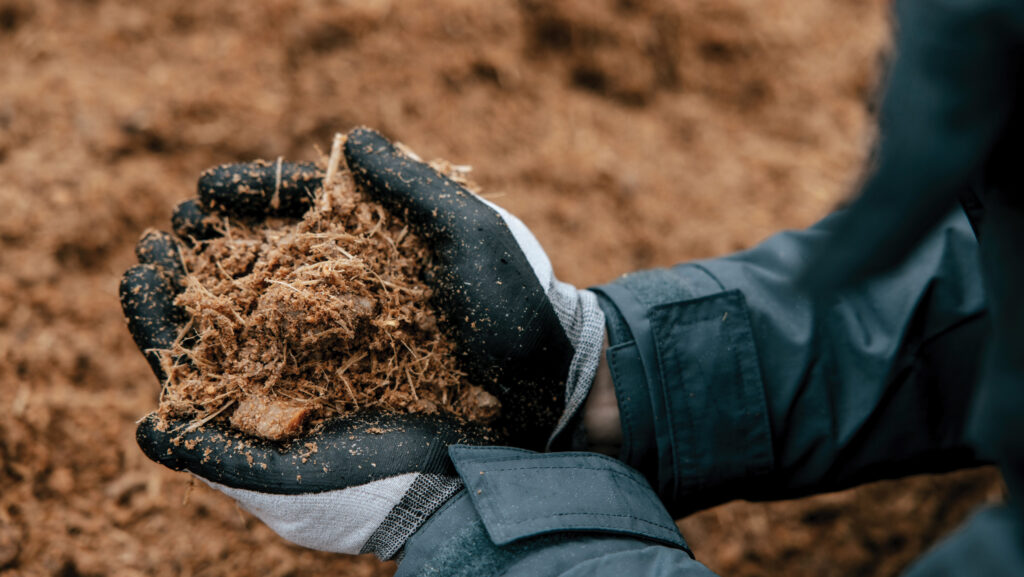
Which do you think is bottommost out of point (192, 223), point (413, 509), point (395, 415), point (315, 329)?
point (413, 509)

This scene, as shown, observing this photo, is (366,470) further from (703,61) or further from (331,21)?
(703,61)

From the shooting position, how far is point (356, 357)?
4.24ft

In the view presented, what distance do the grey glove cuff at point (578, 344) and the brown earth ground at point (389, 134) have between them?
3.01 feet

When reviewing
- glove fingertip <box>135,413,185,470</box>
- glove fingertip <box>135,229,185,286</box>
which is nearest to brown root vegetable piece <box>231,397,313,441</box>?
glove fingertip <box>135,413,185,470</box>

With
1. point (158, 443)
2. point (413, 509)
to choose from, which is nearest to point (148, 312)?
point (158, 443)

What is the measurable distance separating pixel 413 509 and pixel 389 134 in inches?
62.4

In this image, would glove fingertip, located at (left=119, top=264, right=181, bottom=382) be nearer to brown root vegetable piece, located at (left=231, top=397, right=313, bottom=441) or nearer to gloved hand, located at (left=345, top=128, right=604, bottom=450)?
brown root vegetable piece, located at (left=231, top=397, right=313, bottom=441)

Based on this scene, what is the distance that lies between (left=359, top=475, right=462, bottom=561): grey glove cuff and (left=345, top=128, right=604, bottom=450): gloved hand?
227mm

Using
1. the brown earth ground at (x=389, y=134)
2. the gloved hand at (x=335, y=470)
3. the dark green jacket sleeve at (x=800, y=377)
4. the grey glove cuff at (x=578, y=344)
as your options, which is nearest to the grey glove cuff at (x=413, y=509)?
the gloved hand at (x=335, y=470)

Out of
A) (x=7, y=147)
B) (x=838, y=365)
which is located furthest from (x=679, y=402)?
(x=7, y=147)

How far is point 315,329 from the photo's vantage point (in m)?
1.23

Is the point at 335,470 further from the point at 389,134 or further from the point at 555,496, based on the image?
the point at 389,134

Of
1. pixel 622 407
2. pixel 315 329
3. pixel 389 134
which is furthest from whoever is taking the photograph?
pixel 389 134

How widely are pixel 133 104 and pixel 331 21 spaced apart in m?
0.75
